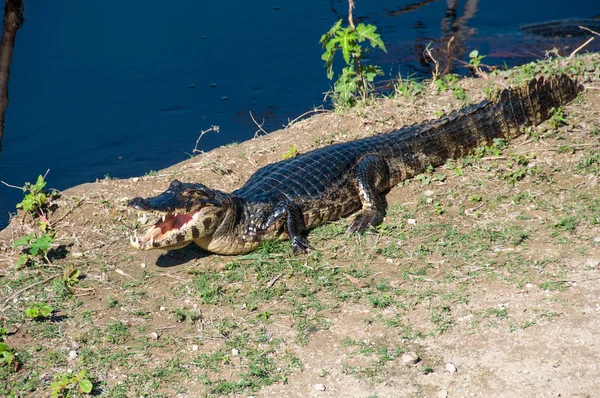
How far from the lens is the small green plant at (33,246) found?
5.57m

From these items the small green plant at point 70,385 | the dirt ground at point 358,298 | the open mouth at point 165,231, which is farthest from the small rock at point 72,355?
the open mouth at point 165,231

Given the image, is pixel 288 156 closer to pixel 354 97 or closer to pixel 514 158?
pixel 354 97

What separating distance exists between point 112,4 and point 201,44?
3626 millimetres

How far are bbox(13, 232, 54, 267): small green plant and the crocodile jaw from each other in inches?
32.9

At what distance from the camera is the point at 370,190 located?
619 cm

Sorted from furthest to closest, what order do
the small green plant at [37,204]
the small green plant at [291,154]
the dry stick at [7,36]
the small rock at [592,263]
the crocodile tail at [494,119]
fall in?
the small green plant at [291,154] → the crocodile tail at [494,119] → the small green plant at [37,204] → the dry stick at [7,36] → the small rock at [592,263]

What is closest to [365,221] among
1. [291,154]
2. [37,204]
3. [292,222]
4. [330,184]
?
[330,184]

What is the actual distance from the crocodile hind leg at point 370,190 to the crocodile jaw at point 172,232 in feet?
4.42

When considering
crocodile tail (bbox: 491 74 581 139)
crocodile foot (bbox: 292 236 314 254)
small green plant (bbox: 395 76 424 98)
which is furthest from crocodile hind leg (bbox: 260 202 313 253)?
small green plant (bbox: 395 76 424 98)

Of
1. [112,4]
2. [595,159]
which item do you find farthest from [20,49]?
[595,159]

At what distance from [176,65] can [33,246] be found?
7.28m

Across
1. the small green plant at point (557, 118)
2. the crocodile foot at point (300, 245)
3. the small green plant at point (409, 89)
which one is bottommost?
the crocodile foot at point (300, 245)

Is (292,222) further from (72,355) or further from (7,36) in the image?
(7,36)

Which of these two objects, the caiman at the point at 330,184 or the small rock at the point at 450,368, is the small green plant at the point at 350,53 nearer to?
the caiman at the point at 330,184
